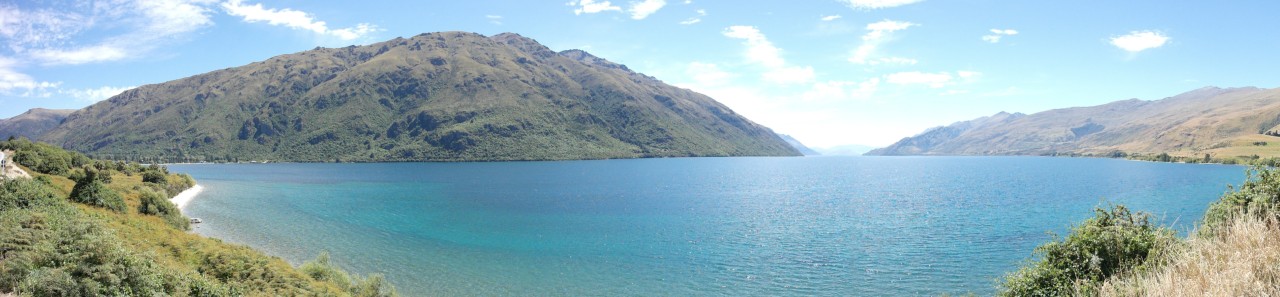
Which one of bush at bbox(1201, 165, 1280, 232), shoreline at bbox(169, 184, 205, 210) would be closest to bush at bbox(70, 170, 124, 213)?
shoreline at bbox(169, 184, 205, 210)

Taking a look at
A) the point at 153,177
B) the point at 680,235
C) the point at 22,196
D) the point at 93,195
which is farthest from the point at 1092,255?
the point at 153,177

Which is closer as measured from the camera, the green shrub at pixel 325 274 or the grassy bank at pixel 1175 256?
the grassy bank at pixel 1175 256

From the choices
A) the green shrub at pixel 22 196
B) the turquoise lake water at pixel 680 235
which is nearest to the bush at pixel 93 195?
the green shrub at pixel 22 196

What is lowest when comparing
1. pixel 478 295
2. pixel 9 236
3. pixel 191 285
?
pixel 478 295

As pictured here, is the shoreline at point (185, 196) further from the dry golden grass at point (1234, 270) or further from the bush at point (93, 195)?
the dry golden grass at point (1234, 270)

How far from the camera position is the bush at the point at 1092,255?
21891 millimetres

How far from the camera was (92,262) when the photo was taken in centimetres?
2434

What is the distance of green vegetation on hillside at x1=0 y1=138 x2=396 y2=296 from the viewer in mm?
22719

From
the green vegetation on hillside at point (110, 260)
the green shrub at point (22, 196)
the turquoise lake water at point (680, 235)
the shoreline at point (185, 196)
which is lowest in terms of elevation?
the turquoise lake water at point (680, 235)

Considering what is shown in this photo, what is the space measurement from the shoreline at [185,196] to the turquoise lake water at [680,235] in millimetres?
2093

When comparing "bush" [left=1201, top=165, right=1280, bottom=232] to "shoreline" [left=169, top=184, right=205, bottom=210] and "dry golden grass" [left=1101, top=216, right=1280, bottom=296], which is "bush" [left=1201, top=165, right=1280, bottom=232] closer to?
"dry golden grass" [left=1101, top=216, right=1280, bottom=296]

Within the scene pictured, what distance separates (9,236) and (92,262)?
6.38 m

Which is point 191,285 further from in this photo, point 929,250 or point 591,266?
point 929,250

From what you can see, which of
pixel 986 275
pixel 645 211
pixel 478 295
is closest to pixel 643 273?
pixel 478 295
